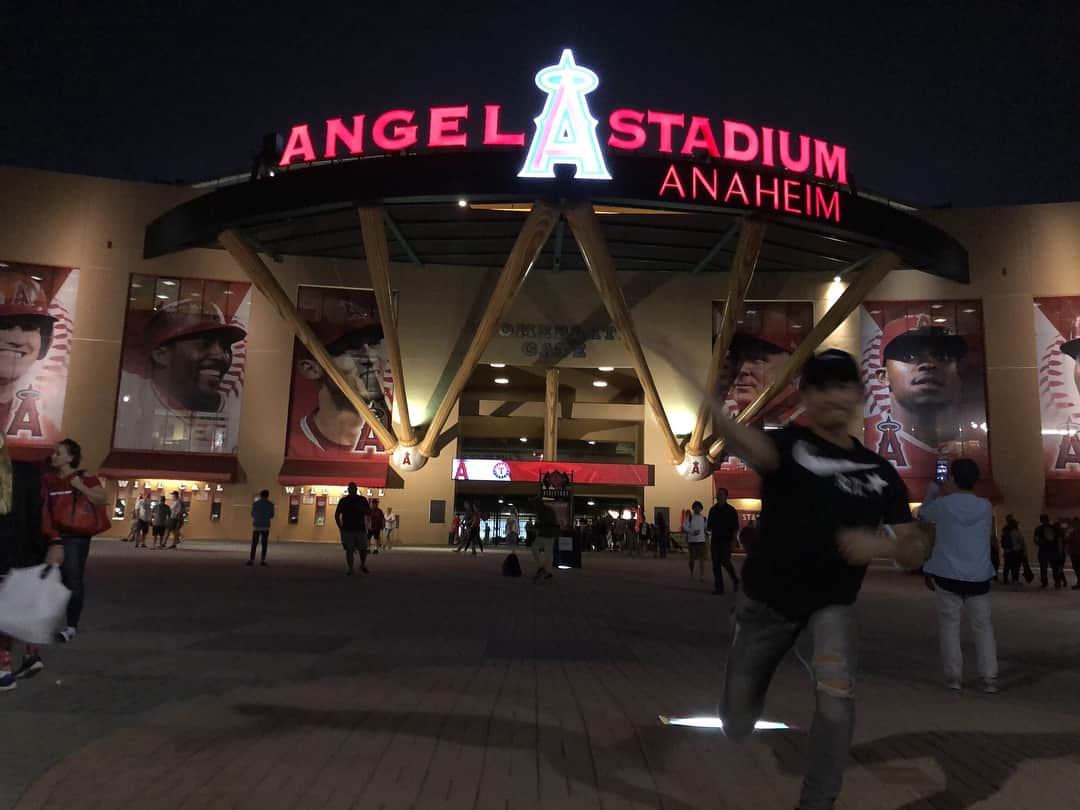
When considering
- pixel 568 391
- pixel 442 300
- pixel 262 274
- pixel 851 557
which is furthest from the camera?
pixel 568 391

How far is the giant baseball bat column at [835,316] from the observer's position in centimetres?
2905

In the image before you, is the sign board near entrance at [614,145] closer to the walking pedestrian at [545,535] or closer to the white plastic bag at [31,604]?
the walking pedestrian at [545,535]

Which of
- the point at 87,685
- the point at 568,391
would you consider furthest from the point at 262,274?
the point at 87,685

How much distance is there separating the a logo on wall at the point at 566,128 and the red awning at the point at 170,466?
1804 centimetres

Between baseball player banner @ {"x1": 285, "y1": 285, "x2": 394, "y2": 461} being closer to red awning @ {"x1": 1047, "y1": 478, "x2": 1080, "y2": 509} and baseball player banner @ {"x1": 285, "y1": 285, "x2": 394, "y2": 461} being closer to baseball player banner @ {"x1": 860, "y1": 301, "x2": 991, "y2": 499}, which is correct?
baseball player banner @ {"x1": 860, "y1": 301, "x2": 991, "y2": 499}

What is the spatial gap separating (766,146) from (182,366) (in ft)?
83.2

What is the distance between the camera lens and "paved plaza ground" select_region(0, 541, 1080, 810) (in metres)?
3.49

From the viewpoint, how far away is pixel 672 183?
2509cm

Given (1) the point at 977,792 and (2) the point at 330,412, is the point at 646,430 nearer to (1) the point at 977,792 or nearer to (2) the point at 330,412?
(2) the point at 330,412

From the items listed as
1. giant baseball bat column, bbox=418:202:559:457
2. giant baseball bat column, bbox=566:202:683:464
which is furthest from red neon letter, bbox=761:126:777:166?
giant baseball bat column, bbox=418:202:559:457

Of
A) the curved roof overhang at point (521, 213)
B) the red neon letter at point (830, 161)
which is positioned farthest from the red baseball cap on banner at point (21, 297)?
the red neon letter at point (830, 161)

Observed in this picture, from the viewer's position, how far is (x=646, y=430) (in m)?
36.0

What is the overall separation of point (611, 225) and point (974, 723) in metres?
27.7

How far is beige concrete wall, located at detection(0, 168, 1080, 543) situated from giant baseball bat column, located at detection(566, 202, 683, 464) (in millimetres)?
Result: 1868
